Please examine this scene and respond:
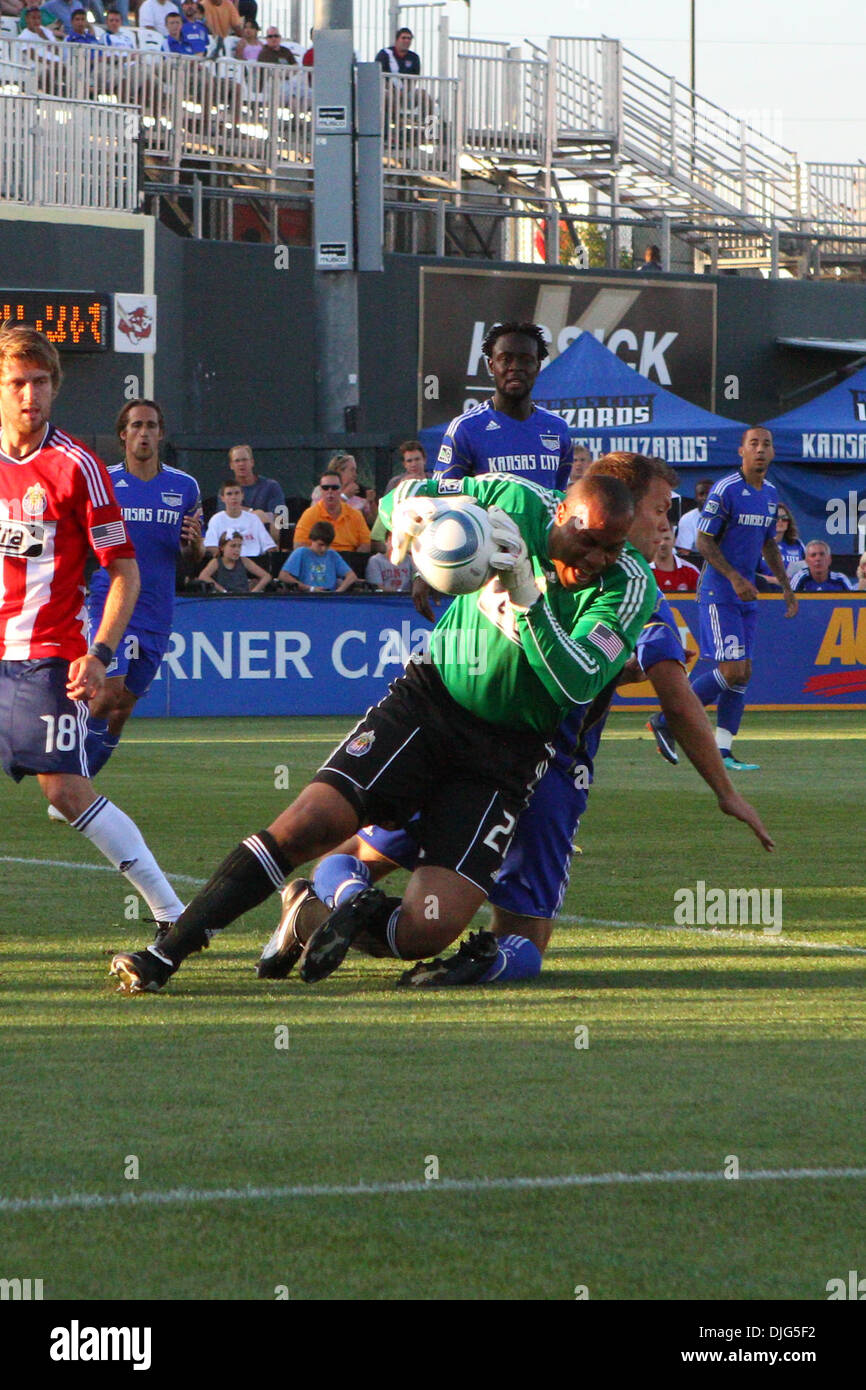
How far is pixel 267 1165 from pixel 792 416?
2087 cm

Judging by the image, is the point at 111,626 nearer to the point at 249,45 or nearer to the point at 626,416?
the point at 626,416

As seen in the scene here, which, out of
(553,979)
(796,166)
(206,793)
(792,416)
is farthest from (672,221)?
(553,979)

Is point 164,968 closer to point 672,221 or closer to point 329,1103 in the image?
point 329,1103

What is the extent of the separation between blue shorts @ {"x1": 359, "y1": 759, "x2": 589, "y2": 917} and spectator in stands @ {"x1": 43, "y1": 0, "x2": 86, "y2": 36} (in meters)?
19.5

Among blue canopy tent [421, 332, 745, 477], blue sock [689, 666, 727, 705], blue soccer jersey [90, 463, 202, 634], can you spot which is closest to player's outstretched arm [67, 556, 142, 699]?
blue soccer jersey [90, 463, 202, 634]

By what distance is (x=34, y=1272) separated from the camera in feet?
11.4

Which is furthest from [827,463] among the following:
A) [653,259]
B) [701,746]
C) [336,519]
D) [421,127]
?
[701,746]

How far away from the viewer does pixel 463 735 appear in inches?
248

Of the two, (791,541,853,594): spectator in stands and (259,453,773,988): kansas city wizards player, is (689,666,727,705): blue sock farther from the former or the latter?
(259,453,773,988): kansas city wizards player

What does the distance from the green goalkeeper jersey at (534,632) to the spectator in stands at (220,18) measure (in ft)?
69.3

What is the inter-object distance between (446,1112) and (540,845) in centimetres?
210

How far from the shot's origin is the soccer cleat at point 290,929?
20.5 ft

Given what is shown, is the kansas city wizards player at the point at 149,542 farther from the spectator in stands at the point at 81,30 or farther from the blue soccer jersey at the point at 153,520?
the spectator in stands at the point at 81,30

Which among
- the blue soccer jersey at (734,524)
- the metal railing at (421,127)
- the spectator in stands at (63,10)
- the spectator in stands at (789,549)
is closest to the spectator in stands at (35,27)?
the spectator in stands at (63,10)
